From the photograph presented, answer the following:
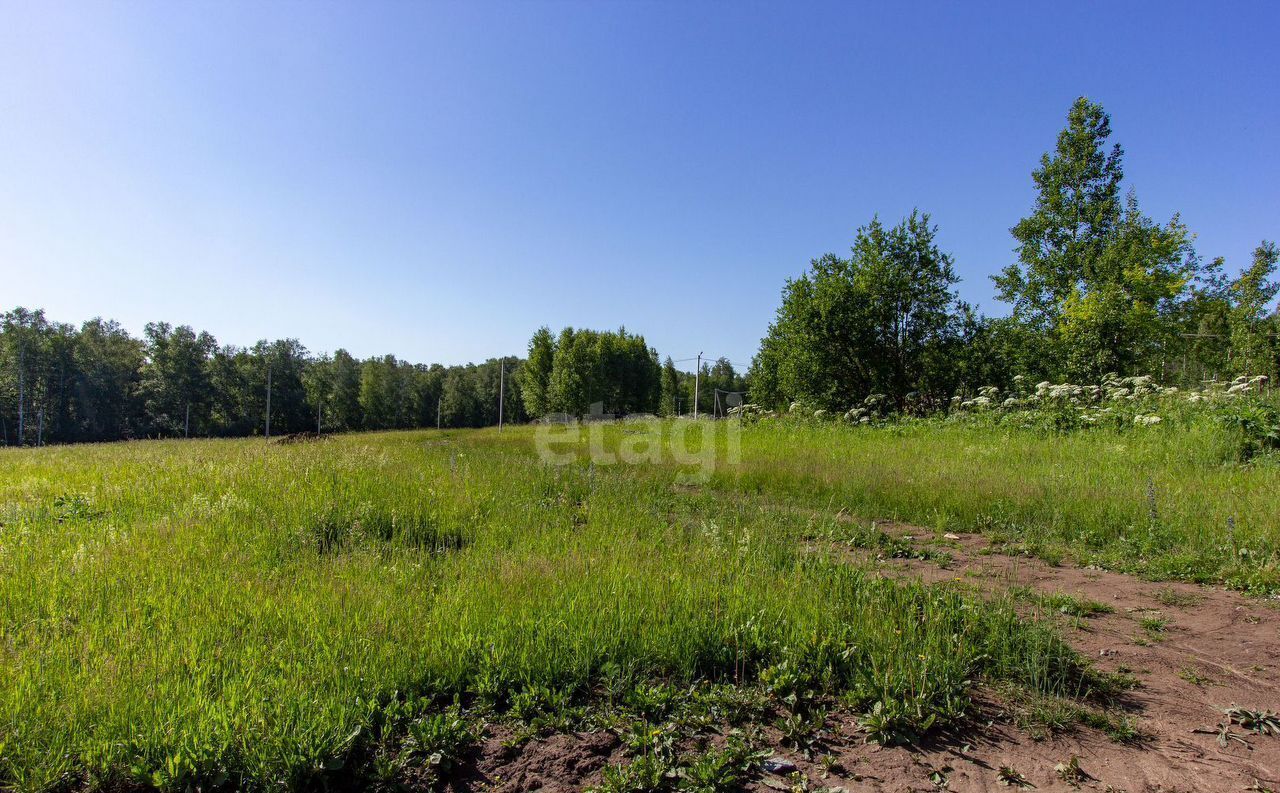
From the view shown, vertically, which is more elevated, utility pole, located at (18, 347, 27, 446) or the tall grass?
utility pole, located at (18, 347, 27, 446)

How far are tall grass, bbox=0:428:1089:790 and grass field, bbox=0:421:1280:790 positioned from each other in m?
0.02

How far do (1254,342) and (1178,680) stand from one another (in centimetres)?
3780

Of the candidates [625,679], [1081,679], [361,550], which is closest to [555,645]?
[625,679]

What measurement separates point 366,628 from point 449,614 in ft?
1.52

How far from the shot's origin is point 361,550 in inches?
183

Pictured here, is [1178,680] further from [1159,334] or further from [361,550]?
[1159,334]

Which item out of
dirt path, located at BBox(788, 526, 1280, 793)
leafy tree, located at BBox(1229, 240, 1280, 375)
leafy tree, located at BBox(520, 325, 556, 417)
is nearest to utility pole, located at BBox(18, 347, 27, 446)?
leafy tree, located at BBox(520, 325, 556, 417)

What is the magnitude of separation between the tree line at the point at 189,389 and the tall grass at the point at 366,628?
4619 cm

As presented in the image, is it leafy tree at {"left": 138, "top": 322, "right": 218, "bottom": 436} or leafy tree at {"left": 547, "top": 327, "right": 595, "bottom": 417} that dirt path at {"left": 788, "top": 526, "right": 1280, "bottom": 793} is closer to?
leafy tree at {"left": 547, "top": 327, "right": 595, "bottom": 417}

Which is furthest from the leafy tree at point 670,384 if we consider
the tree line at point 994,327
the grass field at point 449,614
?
the grass field at point 449,614

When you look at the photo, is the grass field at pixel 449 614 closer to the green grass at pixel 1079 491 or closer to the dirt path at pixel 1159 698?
the green grass at pixel 1079 491

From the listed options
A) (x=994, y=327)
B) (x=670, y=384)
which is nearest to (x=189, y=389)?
(x=670, y=384)

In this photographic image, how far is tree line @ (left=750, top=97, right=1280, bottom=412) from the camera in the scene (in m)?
18.7

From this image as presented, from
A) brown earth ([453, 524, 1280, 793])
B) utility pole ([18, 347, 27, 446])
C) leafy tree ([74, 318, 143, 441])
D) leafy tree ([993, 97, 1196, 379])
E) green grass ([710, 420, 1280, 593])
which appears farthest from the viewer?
leafy tree ([74, 318, 143, 441])
